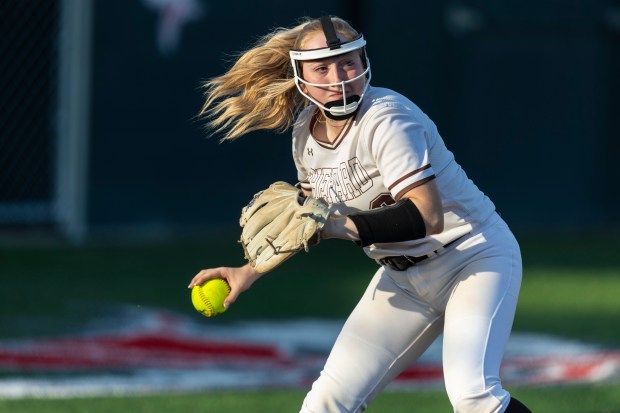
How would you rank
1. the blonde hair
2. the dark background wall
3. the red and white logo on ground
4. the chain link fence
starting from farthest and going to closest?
the dark background wall
the chain link fence
the red and white logo on ground
the blonde hair

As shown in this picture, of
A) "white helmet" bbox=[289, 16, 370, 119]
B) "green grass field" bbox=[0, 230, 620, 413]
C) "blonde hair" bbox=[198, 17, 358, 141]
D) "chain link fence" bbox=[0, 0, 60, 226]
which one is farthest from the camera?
"chain link fence" bbox=[0, 0, 60, 226]

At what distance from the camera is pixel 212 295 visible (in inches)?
199

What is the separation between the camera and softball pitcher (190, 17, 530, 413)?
4660 mm

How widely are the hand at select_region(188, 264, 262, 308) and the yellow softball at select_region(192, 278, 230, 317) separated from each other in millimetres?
19

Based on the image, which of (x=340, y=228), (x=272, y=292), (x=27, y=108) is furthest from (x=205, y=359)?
(x=27, y=108)

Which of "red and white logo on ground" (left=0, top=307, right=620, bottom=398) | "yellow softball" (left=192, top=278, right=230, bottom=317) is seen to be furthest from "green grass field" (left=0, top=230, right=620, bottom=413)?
"yellow softball" (left=192, top=278, right=230, bottom=317)

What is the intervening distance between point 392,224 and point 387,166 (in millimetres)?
A: 243

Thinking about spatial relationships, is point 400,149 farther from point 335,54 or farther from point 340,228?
point 335,54

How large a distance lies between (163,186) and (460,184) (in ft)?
31.3

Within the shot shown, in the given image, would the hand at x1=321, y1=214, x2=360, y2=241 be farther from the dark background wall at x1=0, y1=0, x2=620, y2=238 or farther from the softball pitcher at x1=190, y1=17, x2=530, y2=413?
the dark background wall at x1=0, y1=0, x2=620, y2=238

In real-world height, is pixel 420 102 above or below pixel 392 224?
below

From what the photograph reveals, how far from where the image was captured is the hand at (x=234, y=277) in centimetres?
504

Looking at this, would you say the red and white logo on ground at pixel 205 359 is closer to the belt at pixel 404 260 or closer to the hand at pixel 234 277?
the hand at pixel 234 277

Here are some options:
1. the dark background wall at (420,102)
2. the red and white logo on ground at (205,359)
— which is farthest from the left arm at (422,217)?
the dark background wall at (420,102)
